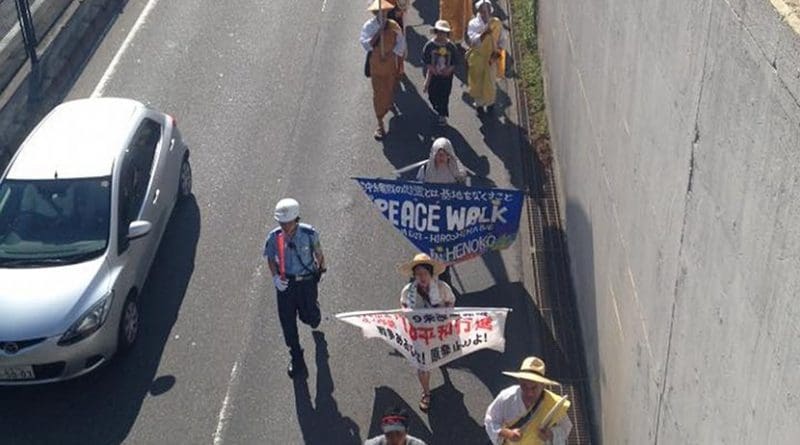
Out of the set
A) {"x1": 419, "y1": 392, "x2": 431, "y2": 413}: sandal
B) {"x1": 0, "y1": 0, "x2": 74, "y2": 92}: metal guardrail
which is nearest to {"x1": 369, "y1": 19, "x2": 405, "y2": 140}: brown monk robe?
{"x1": 419, "y1": 392, "x2": 431, "y2": 413}: sandal

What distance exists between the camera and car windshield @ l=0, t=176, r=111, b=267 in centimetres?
1050

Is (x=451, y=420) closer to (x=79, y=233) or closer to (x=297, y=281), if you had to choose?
(x=297, y=281)

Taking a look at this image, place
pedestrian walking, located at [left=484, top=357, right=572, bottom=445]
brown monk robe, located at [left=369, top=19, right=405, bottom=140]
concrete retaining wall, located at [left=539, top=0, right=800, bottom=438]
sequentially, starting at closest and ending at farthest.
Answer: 1. concrete retaining wall, located at [left=539, top=0, right=800, bottom=438]
2. pedestrian walking, located at [left=484, top=357, right=572, bottom=445]
3. brown monk robe, located at [left=369, top=19, right=405, bottom=140]

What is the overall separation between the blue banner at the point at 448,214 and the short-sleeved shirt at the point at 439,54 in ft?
11.8

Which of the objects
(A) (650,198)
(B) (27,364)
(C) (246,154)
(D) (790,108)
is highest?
(D) (790,108)

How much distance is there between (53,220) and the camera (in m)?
10.8

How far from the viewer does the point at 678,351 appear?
19.3 feet

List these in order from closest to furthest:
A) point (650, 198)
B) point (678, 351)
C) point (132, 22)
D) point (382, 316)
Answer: point (678, 351) → point (650, 198) → point (382, 316) → point (132, 22)

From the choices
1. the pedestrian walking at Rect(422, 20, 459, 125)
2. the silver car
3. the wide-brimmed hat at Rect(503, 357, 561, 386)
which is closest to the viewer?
the wide-brimmed hat at Rect(503, 357, 561, 386)

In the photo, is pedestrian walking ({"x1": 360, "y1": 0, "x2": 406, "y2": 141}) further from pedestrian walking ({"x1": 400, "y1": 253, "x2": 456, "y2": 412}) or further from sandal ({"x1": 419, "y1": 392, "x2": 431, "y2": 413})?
sandal ({"x1": 419, "y1": 392, "x2": 431, "y2": 413})

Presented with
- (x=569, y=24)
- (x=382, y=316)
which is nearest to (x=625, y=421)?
(x=382, y=316)

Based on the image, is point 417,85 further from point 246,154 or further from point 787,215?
point 787,215

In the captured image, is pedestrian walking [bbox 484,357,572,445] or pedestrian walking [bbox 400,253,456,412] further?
pedestrian walking [bbox 400,253,456,412]

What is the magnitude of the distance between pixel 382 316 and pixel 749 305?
216 inches
